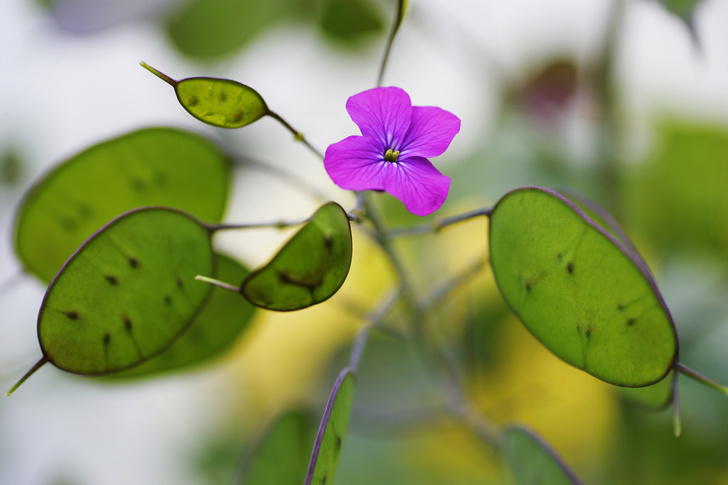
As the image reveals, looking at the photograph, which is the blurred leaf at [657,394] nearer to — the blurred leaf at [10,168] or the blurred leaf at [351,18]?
the blurred leaf at [351,18]

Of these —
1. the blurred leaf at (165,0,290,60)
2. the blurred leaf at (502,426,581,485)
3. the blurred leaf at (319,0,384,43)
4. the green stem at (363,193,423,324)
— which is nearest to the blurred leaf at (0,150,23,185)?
the blurred leaf at (165,0,290,60)

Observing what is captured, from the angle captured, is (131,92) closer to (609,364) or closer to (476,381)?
(476,381)

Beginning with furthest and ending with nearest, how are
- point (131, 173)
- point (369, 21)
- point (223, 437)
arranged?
1. point (223, 437)
2. point (369, 21)
3. point (131, 173)

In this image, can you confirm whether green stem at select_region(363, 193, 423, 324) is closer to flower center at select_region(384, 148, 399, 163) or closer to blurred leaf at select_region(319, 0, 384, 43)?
flower center at select_region(384, 148, 399, 163)

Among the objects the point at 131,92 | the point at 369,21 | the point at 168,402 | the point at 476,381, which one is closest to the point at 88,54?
the point at 131,92

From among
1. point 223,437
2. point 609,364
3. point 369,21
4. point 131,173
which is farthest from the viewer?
point 223,437

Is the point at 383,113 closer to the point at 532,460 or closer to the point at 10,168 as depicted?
the point at 532,460

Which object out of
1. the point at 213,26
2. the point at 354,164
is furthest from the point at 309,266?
the point at 213,26

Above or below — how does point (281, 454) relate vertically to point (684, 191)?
below

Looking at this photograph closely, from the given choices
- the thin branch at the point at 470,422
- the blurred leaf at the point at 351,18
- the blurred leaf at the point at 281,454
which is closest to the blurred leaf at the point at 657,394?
the thin branch at the point at 470,422
